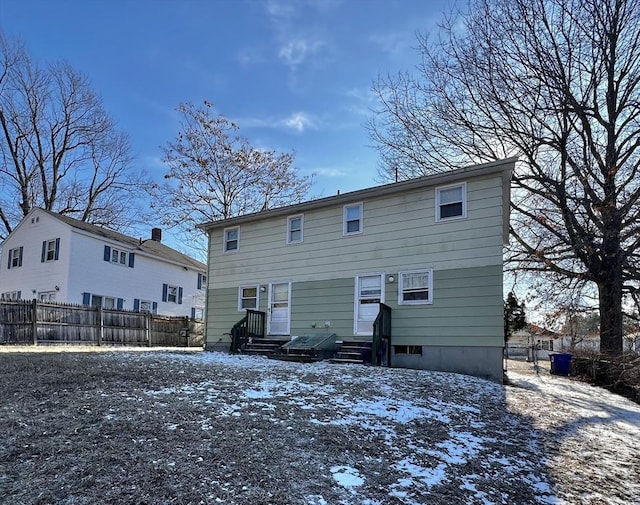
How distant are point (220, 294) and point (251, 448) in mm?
11359

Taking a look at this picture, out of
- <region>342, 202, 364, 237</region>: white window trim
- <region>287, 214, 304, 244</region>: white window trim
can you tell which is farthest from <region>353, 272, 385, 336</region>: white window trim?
<region>287, 214, 304, 244</region>: white window trim

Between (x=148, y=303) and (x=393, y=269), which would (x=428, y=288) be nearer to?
(x=393, y=269)

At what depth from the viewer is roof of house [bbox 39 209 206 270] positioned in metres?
21.8

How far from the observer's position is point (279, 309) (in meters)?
13.7

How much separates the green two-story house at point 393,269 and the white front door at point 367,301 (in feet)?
0.09

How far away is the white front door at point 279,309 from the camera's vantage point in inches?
531

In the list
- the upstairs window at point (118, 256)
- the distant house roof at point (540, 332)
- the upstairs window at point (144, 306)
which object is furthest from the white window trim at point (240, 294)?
the upstairs window at point (144, 306)

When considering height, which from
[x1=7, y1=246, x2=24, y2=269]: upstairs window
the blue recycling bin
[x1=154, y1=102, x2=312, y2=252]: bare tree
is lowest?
the blue recycling bin

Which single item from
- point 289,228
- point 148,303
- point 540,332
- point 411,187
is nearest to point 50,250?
point 148,303

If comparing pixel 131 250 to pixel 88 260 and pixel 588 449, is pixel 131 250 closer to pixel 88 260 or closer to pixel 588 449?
pixel 88 260

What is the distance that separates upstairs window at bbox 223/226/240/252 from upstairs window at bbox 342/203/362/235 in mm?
4235

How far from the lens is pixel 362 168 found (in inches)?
692

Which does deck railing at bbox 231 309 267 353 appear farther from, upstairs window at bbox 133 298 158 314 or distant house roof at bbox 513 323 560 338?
upstairs window at bbox 133 298 158 314

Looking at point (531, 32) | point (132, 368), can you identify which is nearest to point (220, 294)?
point (132, 368)
